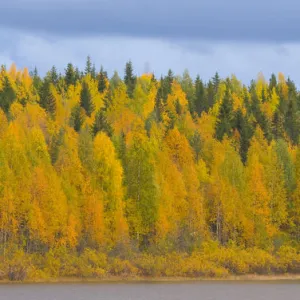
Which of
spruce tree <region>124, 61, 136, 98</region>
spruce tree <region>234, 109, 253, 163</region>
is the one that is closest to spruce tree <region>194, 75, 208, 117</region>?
spruce tree <region>124, 61, 136, 98</region>

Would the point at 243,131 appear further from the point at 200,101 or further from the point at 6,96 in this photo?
the point at 6,96

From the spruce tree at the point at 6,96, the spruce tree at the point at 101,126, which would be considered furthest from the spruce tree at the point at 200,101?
the spruce tree at the point at 101,126

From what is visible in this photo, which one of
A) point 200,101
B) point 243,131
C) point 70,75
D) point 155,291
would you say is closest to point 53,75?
point 70,75

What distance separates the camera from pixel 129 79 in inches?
5797

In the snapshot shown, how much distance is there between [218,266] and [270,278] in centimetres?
531

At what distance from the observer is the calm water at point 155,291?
193 feet

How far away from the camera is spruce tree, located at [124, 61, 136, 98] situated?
452 ft

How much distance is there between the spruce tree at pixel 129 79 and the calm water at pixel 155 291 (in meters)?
70.2

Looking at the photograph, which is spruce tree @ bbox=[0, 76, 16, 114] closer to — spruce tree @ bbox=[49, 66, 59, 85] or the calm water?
spruce tree @ bbox=[49, 66, 59, 85]

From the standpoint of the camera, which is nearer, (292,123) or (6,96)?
(6,96)

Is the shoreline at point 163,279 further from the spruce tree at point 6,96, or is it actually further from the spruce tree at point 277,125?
the spruce tree at point 6,96

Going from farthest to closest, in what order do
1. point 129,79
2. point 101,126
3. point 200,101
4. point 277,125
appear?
point 129,79 → point 200,101 → point 277,125 → point 101,126

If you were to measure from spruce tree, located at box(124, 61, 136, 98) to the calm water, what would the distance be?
70.2 metres

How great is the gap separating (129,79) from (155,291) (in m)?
87.4
